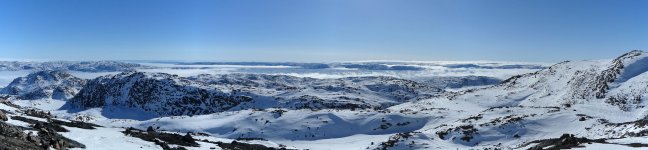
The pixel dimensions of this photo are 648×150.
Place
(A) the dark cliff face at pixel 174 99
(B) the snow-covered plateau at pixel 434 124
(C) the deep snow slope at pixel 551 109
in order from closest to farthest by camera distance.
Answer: (B) the snow-covered plateau at pixel 434 124 → (C) the deep snow slope at pixel 551 109 → (A) the dark cliff face at pixel 174 99

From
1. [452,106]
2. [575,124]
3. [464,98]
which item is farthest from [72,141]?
[464,98]

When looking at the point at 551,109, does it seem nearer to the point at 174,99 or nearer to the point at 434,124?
the point at 434,124

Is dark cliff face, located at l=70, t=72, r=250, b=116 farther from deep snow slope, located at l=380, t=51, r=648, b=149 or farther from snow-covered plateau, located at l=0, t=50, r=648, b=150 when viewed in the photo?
deep snow slope, located at l=380, t=51, r=648, b=149

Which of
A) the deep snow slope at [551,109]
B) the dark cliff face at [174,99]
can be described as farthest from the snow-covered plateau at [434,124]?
the dark cliff face at [174,99]

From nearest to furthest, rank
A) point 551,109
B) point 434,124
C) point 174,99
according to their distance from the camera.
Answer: point 551,109 → point 434,124 → point 174,99

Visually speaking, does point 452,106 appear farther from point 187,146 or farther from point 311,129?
point 187,146

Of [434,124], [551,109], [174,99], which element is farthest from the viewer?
[174,99]

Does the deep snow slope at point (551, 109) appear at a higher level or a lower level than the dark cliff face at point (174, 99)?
higher

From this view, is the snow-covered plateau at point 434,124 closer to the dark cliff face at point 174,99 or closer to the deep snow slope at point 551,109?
the deep snow slope at point 551,109

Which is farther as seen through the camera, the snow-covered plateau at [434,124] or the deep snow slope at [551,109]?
the deep snow slope at [551,109]

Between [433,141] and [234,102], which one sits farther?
[234,102]

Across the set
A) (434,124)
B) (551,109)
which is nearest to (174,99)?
(434,124)
